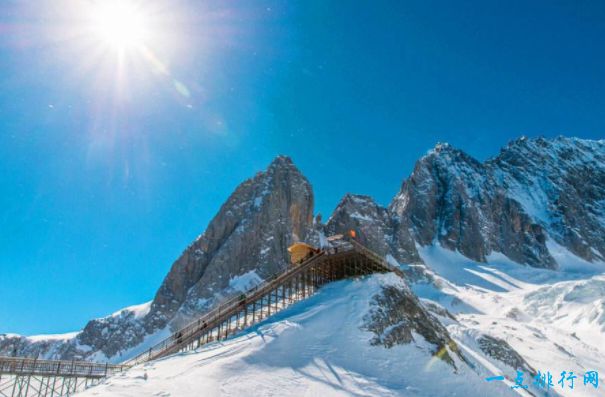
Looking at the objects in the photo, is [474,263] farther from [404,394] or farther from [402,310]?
[404,394]

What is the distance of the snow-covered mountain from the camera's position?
31406 mm

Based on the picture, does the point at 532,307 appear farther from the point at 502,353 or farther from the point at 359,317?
the point at 359,317

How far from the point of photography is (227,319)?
1629 inches

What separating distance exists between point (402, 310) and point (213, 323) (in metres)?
15.6

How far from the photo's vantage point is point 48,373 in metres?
39.8

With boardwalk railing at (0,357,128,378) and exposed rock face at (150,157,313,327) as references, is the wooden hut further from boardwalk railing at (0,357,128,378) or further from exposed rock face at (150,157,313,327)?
exposed rock face at (150,157,313,327)

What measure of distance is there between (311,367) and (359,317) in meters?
8.93

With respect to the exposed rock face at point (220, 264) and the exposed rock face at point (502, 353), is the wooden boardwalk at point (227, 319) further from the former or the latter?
the exposed rock face at point (220, 264)

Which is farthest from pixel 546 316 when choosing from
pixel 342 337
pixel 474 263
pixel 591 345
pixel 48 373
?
pixel 48 373

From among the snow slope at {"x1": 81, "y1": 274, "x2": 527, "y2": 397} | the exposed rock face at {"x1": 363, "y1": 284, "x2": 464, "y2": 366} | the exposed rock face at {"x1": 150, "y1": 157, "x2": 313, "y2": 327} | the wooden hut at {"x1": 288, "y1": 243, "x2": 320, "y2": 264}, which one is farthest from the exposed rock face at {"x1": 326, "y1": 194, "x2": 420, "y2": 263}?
the snow slope at {"x1": 81, "y1": 274, "x2": 527, "y2": 397}

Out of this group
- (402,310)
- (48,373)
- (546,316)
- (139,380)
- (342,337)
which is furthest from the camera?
(546,316)

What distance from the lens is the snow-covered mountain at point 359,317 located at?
31.4 metres

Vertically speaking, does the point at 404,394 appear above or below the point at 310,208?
below

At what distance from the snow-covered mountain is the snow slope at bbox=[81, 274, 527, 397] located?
13 centimetres
